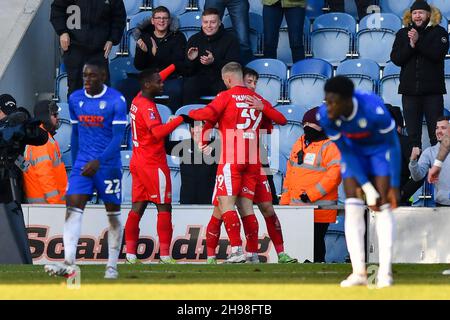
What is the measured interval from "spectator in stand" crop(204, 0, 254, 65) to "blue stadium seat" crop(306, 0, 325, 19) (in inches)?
64.2

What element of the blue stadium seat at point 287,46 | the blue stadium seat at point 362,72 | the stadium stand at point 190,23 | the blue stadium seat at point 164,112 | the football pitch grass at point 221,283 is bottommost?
the football pitch grass at point 221,283

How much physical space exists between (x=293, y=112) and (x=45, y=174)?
138 inches

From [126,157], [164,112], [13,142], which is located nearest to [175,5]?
[164,112]

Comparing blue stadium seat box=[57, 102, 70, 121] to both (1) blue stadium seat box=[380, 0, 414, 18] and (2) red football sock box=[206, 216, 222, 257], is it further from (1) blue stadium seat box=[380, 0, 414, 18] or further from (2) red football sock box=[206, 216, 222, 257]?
(1) blue stadium seat box=[380, 0, 414, 18]

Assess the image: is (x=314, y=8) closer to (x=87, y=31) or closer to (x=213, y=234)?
(x=87, y=31)

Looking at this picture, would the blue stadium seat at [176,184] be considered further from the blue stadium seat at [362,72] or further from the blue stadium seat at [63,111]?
the blue stadium seat at [362,72]

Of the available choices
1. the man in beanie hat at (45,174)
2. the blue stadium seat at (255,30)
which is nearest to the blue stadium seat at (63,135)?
the man in beanie hat at (45,174)

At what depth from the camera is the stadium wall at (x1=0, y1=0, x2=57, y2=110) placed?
1736cm

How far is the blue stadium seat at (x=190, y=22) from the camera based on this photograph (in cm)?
1839

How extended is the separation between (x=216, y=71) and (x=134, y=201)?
10.4ft

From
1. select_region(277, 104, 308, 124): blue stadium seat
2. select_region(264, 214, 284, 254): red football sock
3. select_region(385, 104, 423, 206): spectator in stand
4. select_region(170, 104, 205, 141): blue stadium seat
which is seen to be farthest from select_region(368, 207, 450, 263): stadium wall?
select_region(170, 104, 205, 141): blue stadium seat

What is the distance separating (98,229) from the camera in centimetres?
1469

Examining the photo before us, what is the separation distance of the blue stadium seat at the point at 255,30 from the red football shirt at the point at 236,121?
4.82 meters

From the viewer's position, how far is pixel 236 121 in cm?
1342
